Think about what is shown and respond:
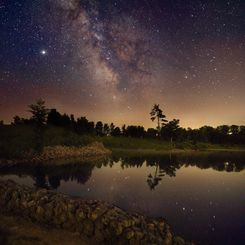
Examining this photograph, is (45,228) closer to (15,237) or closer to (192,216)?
(15,237)

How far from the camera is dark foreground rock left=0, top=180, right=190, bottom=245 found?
13.8m

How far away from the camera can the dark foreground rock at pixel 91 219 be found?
45.4 ft

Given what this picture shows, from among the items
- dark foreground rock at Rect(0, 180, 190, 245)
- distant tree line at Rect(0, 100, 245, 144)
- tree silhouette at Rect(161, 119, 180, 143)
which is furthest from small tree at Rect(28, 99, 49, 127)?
tree silhouette at Rect(161, 119, 180, 143)

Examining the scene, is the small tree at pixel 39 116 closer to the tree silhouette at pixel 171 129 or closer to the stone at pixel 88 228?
the stone at pixel 88 228

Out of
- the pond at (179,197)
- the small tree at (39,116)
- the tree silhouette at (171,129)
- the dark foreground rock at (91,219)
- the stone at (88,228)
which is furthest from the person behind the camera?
the tree silhouette at (171,129)

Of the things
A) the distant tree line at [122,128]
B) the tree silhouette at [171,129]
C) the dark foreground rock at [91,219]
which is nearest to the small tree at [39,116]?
the distant tree line at [122,128]

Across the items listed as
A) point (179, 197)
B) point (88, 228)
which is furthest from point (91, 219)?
point (179, 197)

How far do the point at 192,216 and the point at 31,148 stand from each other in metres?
50.7

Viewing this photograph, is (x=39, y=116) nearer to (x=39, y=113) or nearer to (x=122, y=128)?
(x=39, y=113)

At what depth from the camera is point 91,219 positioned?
1527 cm

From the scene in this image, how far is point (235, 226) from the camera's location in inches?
719

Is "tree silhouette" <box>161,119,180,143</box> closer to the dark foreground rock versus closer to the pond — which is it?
the pond

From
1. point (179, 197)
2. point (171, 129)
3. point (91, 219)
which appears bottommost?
point (179, 197)

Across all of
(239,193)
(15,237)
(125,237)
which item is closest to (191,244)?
(125,237)
